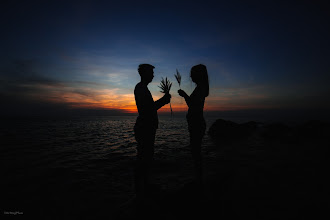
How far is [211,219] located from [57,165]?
7239mm

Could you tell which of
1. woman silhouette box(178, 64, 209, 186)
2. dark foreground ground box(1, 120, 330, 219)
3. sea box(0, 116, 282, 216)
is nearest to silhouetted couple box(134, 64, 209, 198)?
woman silhouette box(178, 64, 209, 186)

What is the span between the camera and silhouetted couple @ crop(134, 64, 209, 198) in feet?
11.1

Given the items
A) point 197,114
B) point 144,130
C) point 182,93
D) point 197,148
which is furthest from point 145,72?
point 197,148

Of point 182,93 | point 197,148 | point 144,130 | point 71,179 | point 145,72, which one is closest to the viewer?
point 144,130

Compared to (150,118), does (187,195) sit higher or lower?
lower

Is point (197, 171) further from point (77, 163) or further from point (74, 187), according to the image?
point (77, 163)

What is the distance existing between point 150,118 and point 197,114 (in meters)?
1.34

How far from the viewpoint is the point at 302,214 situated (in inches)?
111

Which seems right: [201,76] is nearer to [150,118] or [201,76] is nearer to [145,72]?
[145,72]

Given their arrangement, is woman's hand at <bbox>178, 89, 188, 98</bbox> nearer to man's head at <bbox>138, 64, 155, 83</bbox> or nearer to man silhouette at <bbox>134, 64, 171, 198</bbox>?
man silhouette at <bbox>134, 64, 171, 198</bbox>

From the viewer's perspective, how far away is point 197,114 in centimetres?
372

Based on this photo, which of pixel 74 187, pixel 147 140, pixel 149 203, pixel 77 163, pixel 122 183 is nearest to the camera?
pixel 149 203

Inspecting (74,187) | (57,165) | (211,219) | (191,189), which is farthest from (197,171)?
(57,165)

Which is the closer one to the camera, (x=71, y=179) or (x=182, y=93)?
(x=182, y=93)
